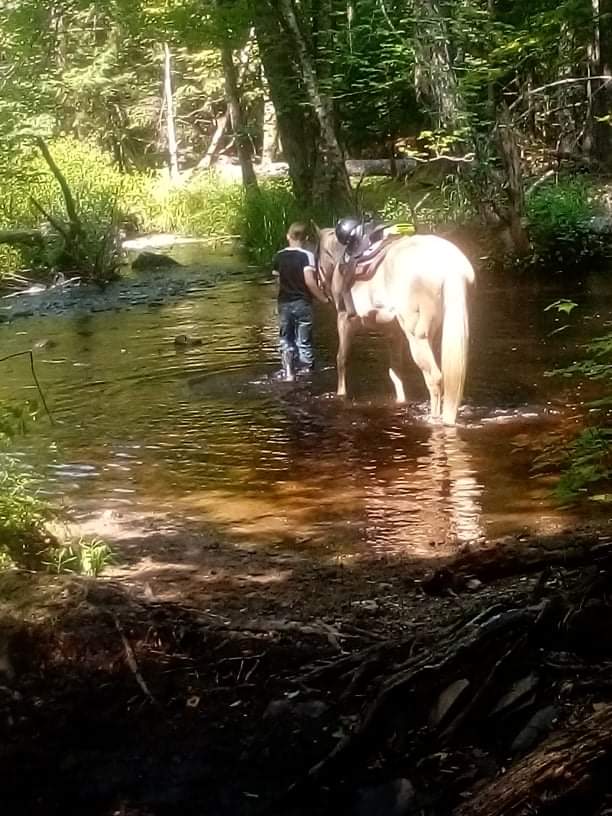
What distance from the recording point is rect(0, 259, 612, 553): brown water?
6.98 m

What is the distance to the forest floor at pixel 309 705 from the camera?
3.02m

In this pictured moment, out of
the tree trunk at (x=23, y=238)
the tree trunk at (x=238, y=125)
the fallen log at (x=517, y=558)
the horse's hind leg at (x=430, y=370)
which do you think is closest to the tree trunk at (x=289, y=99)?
the tree trunk at (x=238, y=125)

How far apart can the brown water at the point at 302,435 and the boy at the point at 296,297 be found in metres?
0.33

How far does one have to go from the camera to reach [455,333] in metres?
9.25

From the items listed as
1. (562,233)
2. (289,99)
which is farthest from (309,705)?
(289,99)

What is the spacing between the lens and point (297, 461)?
8.48 meters

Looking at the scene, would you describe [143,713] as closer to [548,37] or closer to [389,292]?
[389,292]

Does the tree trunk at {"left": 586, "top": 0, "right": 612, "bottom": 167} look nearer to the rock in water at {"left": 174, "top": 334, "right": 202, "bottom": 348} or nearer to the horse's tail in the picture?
the rock in water at {"left": 174, "top": 334, "right": 202, "bottom": 348}

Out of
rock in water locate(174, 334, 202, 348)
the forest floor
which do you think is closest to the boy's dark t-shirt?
rock in water locate(174, 334, 202, 348)

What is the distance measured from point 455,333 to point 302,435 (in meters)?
1.59

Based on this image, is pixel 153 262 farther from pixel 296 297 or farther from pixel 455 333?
pixel 455 333

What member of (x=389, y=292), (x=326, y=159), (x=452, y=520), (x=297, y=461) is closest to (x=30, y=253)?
(x=326, y=159)

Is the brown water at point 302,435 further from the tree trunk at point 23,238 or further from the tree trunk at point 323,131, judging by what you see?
the tree trunk at point 323,131

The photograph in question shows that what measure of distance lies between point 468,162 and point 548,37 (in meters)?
2.91
